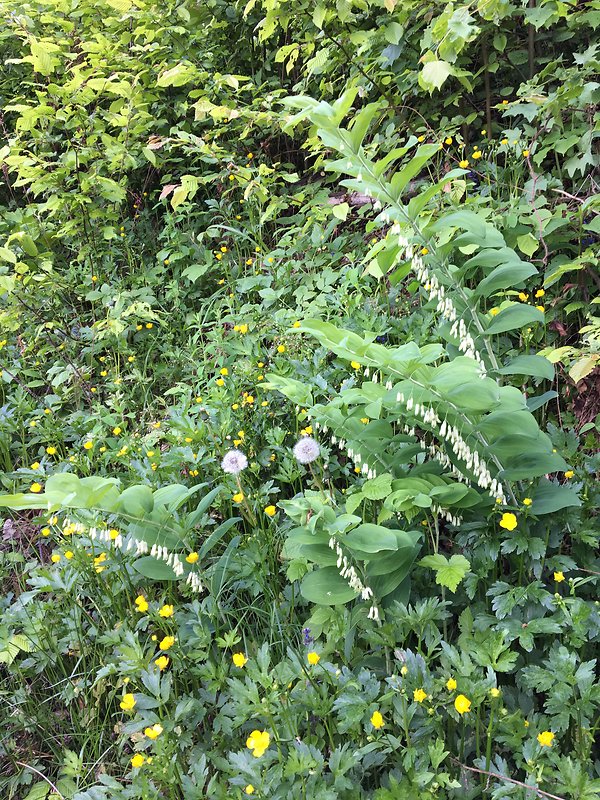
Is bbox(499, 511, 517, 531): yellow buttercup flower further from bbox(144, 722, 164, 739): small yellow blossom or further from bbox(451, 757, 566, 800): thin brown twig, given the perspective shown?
bbox(144, 722, 164, 739): small yellow blossom

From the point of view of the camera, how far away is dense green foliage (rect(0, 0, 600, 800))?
4.48 ft

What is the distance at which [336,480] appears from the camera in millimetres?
2256

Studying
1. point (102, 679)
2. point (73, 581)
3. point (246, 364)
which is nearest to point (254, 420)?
point (246, 364)

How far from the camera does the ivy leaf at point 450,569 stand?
1456mm

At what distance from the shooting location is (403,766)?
1.28m

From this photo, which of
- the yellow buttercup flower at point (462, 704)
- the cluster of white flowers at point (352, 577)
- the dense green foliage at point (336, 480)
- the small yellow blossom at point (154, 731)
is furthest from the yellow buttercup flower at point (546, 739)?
the small yellow blossom at point (154, 731)

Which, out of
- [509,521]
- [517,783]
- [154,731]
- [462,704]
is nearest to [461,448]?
[509,521]

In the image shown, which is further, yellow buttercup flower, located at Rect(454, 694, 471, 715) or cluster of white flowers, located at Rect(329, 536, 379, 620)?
cluster of white flowers, located at Rect(329, 536, 379, 620)

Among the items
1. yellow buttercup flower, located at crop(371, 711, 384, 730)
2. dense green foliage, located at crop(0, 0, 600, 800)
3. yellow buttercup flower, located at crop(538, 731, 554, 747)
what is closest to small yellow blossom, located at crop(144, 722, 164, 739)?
dense green foliage, located at crop(0, 0, 600, 800)

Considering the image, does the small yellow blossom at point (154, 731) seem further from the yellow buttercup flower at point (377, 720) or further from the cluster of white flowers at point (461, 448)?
the cluster of white flowers at point (461, 448)

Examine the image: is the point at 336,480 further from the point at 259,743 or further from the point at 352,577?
the point at 259,743

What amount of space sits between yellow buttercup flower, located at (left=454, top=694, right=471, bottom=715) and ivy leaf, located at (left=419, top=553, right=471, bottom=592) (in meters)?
0.25

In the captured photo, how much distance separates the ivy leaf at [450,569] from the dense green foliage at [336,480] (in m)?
0.01

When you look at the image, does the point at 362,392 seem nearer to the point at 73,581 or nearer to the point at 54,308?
the point at 73,581
